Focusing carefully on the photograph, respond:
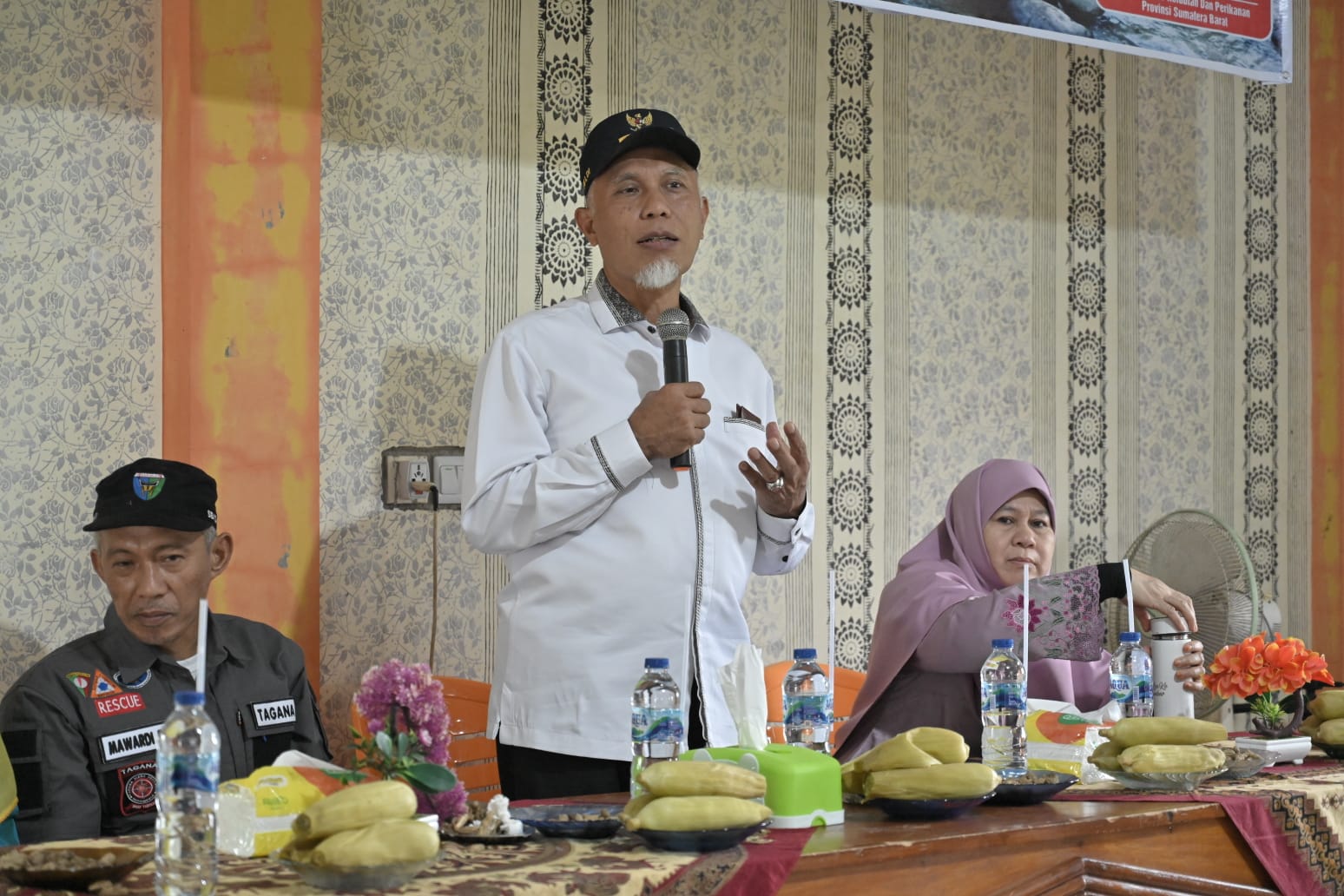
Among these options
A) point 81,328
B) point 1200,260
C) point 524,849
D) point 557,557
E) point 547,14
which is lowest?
point 524,849

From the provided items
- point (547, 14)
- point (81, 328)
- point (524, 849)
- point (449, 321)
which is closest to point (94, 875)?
point (524, 849)

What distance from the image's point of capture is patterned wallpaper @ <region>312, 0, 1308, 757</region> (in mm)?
3445

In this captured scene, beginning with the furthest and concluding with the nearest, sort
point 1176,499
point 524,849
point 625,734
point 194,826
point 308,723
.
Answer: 1. point 1176,499
2. point 308,723
3. point 625,734
4. point 524,849
5. point 194,826

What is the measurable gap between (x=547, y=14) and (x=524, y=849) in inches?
99.9

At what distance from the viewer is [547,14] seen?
3674mm

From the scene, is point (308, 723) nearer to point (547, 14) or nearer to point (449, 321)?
point (449, 321)

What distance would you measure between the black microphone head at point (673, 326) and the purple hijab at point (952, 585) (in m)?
0.73

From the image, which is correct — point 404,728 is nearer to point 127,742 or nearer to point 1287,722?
point 127,742

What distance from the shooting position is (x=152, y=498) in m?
2.58

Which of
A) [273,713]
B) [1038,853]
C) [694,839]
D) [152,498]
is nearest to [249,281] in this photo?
[152,498]

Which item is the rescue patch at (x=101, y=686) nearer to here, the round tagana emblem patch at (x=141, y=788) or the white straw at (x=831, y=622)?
the round tagana emblem patch at (x=141, y=788)

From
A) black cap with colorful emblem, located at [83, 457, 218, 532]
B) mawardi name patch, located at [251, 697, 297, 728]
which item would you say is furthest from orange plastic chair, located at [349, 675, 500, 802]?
black cap with colorful emblem, located at [83, 457, 218, 532]

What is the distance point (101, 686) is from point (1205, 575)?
8.48 feet

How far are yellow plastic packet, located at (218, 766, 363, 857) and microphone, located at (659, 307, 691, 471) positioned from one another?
96 centimetres
